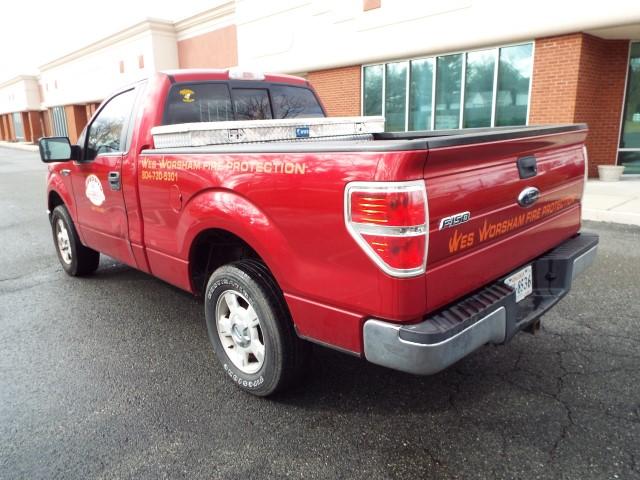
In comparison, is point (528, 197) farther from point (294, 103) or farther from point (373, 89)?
point (373, 89)

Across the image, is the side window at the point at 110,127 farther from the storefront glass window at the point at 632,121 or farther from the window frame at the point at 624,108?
the storefront glass window at the point at 632,121

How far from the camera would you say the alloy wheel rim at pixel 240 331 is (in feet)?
9.68

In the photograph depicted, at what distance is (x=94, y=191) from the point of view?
14.4ft

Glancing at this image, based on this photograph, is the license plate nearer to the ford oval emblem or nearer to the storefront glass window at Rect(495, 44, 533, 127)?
the ford oval emblem

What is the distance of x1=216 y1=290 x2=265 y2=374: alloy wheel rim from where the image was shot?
2949 millimetres

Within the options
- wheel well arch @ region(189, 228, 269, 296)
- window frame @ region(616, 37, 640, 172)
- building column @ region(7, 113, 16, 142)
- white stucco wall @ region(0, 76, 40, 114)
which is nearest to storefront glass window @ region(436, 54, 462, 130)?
window frame @ region(616, 37, 640, 172)

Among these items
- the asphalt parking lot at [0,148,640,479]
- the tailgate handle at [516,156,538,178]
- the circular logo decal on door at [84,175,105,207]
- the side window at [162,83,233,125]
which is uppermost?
the side window at [162,83,233,125]

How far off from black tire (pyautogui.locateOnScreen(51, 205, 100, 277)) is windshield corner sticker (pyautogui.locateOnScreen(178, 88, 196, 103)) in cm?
213

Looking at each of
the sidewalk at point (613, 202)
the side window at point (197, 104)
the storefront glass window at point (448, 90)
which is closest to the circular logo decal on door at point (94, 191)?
the side window at point (197, 104)

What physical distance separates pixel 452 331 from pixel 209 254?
185cm

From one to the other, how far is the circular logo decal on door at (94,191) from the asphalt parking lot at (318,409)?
1.02 metres

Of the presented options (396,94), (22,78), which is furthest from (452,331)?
(22,78)

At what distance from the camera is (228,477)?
2.38 metres

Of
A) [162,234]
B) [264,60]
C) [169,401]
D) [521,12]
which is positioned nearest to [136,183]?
[162,234]
